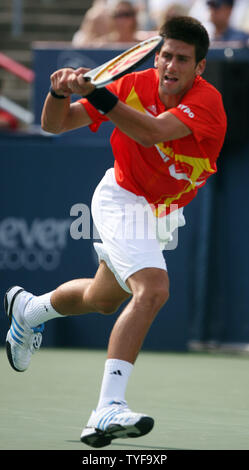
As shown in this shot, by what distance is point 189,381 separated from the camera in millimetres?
7902

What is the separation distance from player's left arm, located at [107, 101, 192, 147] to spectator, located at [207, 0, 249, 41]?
600cm

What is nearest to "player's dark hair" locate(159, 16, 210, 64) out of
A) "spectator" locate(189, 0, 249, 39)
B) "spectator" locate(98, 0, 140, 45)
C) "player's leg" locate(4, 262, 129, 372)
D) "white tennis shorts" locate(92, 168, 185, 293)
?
"white tennis shorts" locate(92, 168, 185, 293)

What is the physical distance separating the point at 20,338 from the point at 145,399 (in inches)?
41.2

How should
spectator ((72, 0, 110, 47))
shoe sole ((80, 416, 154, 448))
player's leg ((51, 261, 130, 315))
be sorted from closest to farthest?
shoe sole ((80, 416, 154, 448)) < player's leg ((51, 261, 130, 315)) < spectator ((72, 0, 110, 47))

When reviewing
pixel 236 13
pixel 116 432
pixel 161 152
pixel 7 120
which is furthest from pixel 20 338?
pixel 236 13

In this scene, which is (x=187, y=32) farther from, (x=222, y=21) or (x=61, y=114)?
(x=222, y=21)

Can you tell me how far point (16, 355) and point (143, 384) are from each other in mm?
1642

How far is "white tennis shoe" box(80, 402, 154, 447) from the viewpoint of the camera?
4680mm

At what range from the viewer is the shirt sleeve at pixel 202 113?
17.3 ft

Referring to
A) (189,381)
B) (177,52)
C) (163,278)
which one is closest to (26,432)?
(163,278)

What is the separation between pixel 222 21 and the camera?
11.0 metres

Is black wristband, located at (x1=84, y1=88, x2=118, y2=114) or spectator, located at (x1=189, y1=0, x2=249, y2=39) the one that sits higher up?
spectator, located at (x1=189, y1=0, x2=249, y2=39)

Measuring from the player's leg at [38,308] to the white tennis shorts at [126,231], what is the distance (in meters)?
0.34

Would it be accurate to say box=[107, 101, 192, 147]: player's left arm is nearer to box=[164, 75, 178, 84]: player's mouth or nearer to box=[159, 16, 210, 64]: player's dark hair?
box=[164, 75, 178, 84]: player's mouth
